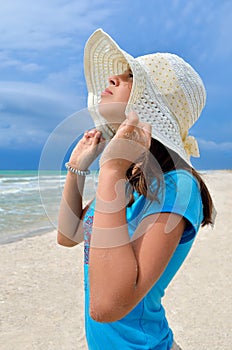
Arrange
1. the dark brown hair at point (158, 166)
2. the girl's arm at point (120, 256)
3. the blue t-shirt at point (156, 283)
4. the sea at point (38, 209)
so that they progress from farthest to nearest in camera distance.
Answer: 1. the sea at point (38, 209)
2. the dark brown hair at point (158, 166)
3. the blue t-shirt at point (156, 283)
4. the girl's arm at point (120, 256)

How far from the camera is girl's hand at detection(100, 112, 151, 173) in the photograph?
1.17 meters

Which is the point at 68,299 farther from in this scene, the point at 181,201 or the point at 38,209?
the point at 38,209

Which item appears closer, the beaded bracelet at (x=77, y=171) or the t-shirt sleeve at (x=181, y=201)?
the t-shirt sleeve at (x=181, y=201)

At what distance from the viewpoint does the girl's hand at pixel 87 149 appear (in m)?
1.58

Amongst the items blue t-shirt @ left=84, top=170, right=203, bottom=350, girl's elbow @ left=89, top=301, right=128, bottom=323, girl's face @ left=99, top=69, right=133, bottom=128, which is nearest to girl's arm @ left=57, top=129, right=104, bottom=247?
girl's face @ left=99, top=69, right=133, bottom=128

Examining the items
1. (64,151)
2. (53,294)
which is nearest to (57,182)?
(64,151)

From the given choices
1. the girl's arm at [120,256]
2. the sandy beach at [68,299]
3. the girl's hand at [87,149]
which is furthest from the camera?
the sandy beach at [68,299]

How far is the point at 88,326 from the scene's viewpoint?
1.39m

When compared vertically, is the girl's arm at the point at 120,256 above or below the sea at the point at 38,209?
above

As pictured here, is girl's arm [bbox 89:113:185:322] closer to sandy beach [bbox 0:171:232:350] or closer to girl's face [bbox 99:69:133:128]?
girl's face [bbox 99:69:133:128]

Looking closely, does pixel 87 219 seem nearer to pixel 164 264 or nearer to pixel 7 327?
pixel 164 264

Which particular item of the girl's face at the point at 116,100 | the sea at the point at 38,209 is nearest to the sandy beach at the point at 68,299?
the sea at the point at 38,209

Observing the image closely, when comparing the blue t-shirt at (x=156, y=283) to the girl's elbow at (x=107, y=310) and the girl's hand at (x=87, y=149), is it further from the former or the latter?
the girl's hand at (x=87, y=149)

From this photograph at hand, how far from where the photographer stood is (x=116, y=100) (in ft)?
4.46
